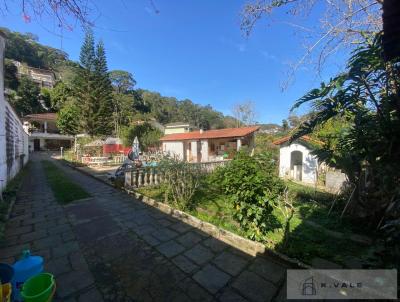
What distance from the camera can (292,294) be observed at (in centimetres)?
221

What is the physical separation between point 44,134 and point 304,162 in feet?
133

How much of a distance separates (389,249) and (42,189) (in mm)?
9524

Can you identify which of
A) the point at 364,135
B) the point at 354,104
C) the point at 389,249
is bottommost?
the point at 389,249

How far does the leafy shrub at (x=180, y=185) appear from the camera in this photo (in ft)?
17.0

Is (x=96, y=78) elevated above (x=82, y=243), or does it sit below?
above

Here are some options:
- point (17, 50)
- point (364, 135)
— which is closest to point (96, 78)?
point (364, 135)

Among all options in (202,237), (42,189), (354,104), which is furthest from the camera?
(42,189)

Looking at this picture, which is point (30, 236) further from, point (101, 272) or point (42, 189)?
point (42, 189)

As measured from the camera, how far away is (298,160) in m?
12.9

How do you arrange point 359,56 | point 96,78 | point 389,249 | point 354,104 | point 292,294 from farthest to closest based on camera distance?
point 96,78 → point 354,104 → point 359,56 → point 292,294 → point 389,249

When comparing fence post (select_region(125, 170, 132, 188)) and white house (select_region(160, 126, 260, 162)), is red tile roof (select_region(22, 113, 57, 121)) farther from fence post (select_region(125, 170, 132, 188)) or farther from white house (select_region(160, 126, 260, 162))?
fence post (select_region(125, 170, 132, 188))

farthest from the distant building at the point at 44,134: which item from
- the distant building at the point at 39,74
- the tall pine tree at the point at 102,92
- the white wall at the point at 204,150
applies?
the white wall at the point at 204,150

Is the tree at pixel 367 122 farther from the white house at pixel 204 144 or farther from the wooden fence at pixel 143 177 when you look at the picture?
the white house at pixel 204 144

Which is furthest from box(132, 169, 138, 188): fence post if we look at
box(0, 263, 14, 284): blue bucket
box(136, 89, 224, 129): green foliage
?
box(136, 89, 224, 129): green foliage
